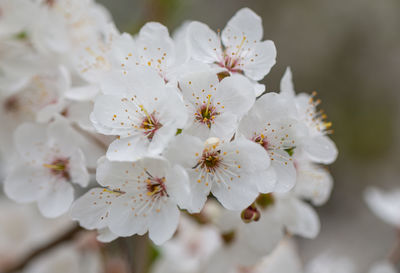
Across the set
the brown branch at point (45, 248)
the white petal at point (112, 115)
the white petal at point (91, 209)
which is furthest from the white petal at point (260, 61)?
the brown branch at point (45, 248)

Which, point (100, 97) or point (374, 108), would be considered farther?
point (374, 108)

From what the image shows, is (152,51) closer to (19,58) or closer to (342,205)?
(19,58)

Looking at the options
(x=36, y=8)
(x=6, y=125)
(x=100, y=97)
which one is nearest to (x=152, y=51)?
(x=100, y=97)

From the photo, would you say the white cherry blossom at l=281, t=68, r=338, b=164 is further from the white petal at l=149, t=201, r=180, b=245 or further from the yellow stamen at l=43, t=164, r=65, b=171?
the yellow stamen at l=43, t=164, r=65, b=171

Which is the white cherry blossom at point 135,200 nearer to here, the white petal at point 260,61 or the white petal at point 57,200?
the white petal at point 57,200

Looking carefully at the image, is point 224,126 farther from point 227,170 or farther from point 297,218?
point 297,218

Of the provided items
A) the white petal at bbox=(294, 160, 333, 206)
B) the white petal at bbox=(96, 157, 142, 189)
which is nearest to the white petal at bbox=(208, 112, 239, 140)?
the white petal at bbox=(96, 157, 142, 189)
